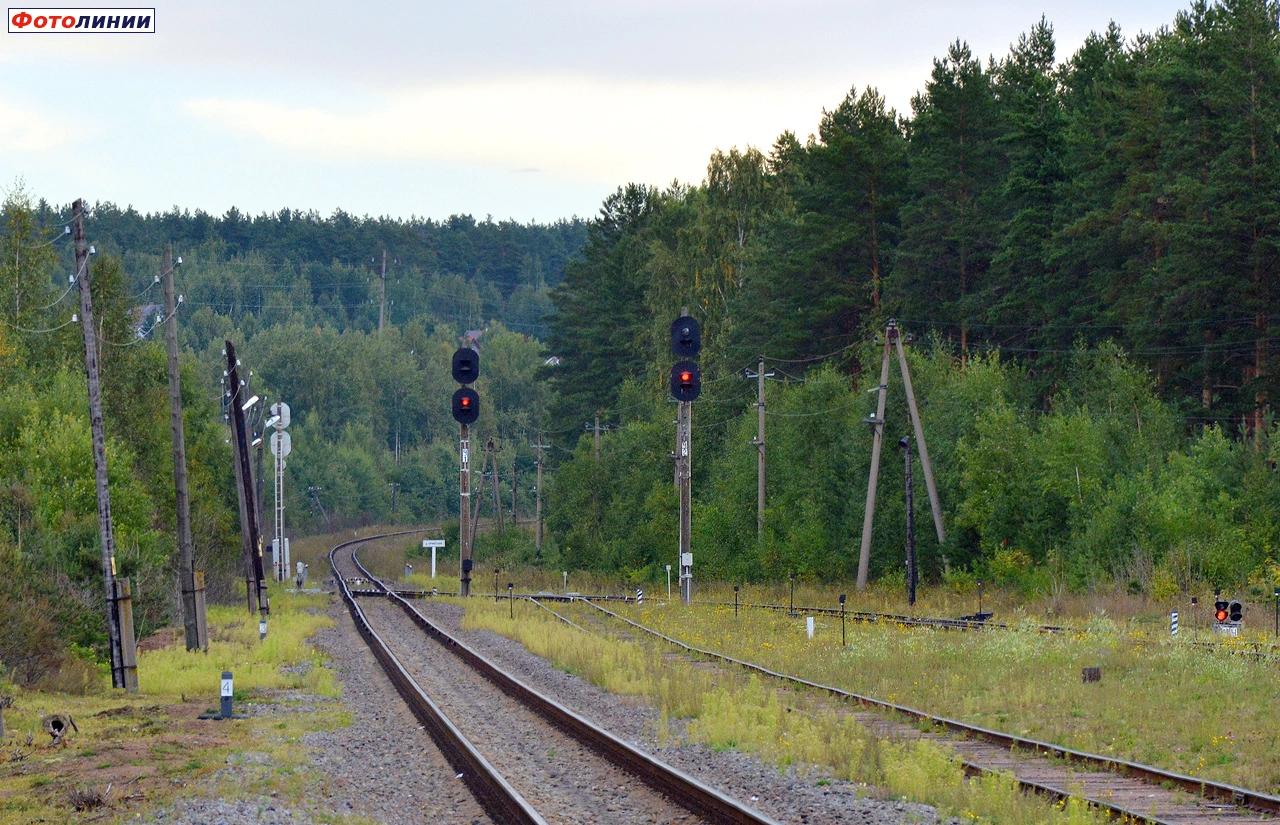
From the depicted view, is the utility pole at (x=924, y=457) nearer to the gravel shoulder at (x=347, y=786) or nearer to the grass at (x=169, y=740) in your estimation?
the grass at (x=169, y=740)

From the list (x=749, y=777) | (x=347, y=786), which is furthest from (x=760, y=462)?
(x=347, y=786)

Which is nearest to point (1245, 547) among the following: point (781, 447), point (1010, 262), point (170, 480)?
point (1010, 262)

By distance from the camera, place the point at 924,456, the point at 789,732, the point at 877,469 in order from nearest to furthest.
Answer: the point at 789,732
the point at 924,456
the point at 877,469

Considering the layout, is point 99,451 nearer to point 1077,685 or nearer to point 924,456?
point 1077,685

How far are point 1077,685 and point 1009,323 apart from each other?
3841 centimetres

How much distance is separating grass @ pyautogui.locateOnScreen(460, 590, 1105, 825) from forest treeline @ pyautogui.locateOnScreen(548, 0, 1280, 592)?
19266 millimetres

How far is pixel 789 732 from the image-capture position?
1819cm

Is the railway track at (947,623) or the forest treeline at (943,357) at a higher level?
the forest treeline at (943,357)

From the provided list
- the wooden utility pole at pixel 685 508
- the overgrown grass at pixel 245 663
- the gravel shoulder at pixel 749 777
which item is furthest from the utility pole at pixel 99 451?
the wooden utility pole at pixel 685 508

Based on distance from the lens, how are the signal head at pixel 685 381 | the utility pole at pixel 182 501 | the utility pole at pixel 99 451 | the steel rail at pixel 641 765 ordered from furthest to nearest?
the signal head at pixel 685 381 < the utility pole at pixel 182 501 < the utility pole at pixel 99 451 < the steel rail at pixel 641 765

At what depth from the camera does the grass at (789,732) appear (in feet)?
43.6

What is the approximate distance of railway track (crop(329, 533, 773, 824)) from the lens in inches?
521

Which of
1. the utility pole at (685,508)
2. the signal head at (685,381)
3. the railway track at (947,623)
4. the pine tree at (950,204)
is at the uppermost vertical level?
the pine tree at (950,204)

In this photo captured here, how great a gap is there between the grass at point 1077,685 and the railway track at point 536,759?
5.56m
